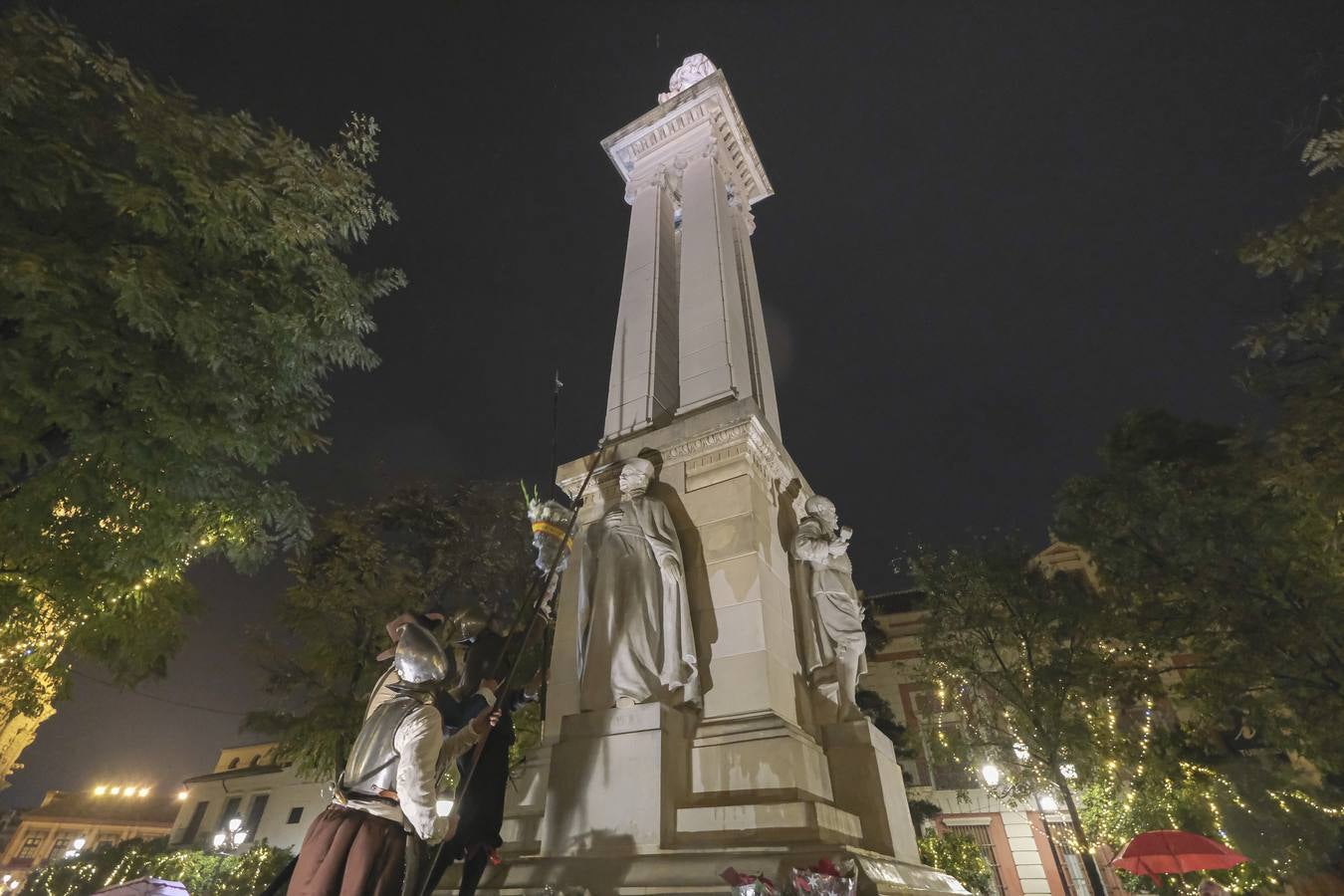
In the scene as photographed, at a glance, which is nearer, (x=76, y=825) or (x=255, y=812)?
(x=255, y=812)

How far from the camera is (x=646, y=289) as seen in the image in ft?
38.0

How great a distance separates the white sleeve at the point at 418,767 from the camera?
3.45m

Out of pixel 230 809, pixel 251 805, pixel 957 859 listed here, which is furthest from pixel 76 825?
pixel 957 859

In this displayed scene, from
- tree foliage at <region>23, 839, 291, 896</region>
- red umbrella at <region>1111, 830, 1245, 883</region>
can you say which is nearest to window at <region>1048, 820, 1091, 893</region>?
red umbrella at <region>1111, 830, 1245, 883</region>

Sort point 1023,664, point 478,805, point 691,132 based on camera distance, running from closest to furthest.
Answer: point 478,805, point 691,132, point 1023,664

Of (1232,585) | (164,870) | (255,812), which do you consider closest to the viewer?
(1232,585)

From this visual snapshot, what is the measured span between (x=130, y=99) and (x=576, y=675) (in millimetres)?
7422

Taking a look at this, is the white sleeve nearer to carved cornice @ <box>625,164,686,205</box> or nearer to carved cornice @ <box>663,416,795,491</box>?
carved cornice @ <box>663,416,795,491</box>

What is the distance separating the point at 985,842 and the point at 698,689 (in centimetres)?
2949

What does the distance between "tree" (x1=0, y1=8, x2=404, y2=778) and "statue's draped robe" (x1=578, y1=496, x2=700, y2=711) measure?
430 cm

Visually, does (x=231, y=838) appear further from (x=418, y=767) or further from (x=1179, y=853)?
(x=418, y=767)

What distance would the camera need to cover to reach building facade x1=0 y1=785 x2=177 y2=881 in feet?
166

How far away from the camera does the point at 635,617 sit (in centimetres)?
655

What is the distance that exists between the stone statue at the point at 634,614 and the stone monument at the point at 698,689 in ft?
0.06
